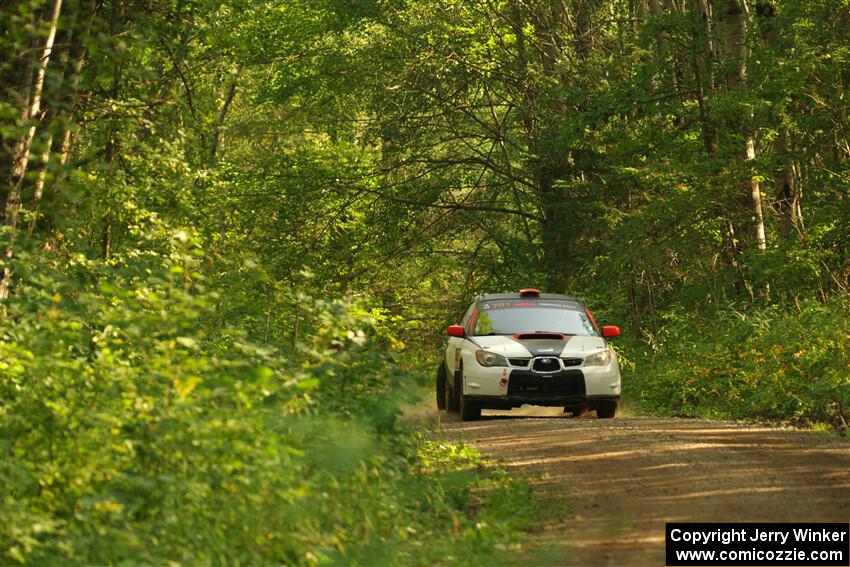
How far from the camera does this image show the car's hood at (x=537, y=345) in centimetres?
1767

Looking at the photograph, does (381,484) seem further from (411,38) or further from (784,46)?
(411,38)

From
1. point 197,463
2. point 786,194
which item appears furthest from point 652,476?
point 786,194

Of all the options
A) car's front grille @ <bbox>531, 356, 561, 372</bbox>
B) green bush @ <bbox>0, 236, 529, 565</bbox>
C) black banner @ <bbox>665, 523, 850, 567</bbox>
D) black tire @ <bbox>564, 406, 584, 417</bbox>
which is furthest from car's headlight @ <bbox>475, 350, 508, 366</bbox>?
black banner @ <bbox>665, 523, 850, 567</bbox>

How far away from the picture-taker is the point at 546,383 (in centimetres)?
1758

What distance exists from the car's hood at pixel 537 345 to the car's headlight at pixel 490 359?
0.20ft

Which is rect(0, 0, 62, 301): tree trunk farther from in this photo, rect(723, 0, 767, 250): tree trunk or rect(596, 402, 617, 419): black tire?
rect(723, 0, 767, 250): tree trunk

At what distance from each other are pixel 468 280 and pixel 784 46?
40.6 ft

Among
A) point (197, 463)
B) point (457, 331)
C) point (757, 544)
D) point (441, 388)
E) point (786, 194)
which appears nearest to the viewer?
point (197, 463)

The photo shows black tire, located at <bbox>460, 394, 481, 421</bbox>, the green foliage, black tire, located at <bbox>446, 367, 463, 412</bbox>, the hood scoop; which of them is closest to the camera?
the green foliage

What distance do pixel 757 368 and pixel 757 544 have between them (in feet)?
35.8

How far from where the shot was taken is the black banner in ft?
27.9

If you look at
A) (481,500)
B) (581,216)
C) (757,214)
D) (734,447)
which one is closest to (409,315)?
(581,216)

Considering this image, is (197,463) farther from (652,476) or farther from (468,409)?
(468,409)

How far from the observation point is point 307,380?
9.39 meters
